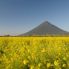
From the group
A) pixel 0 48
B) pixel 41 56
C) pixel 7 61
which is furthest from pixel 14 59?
pixel 0 48

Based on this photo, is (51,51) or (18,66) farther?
(51,51)

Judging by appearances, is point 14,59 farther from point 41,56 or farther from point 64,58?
point 64,58

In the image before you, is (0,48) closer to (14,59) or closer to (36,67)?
(14,59)

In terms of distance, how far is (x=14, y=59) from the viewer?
10.0 metres

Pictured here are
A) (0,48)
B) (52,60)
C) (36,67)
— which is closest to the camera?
(36,67)

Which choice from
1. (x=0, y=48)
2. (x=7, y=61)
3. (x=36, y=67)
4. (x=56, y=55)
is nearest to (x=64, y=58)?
(x=56, y=55)

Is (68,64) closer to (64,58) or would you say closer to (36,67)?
(64,58)

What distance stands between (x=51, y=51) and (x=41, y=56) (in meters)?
0.60

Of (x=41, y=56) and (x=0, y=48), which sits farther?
(x=0, y=48)

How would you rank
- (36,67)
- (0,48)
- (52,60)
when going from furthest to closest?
(0,48)
(52,60)
(36,67)

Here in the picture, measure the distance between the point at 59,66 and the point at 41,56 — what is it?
825mm

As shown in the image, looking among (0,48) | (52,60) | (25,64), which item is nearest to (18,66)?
(25,64)

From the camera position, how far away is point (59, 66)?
9.39 m

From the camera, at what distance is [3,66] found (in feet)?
33.2
